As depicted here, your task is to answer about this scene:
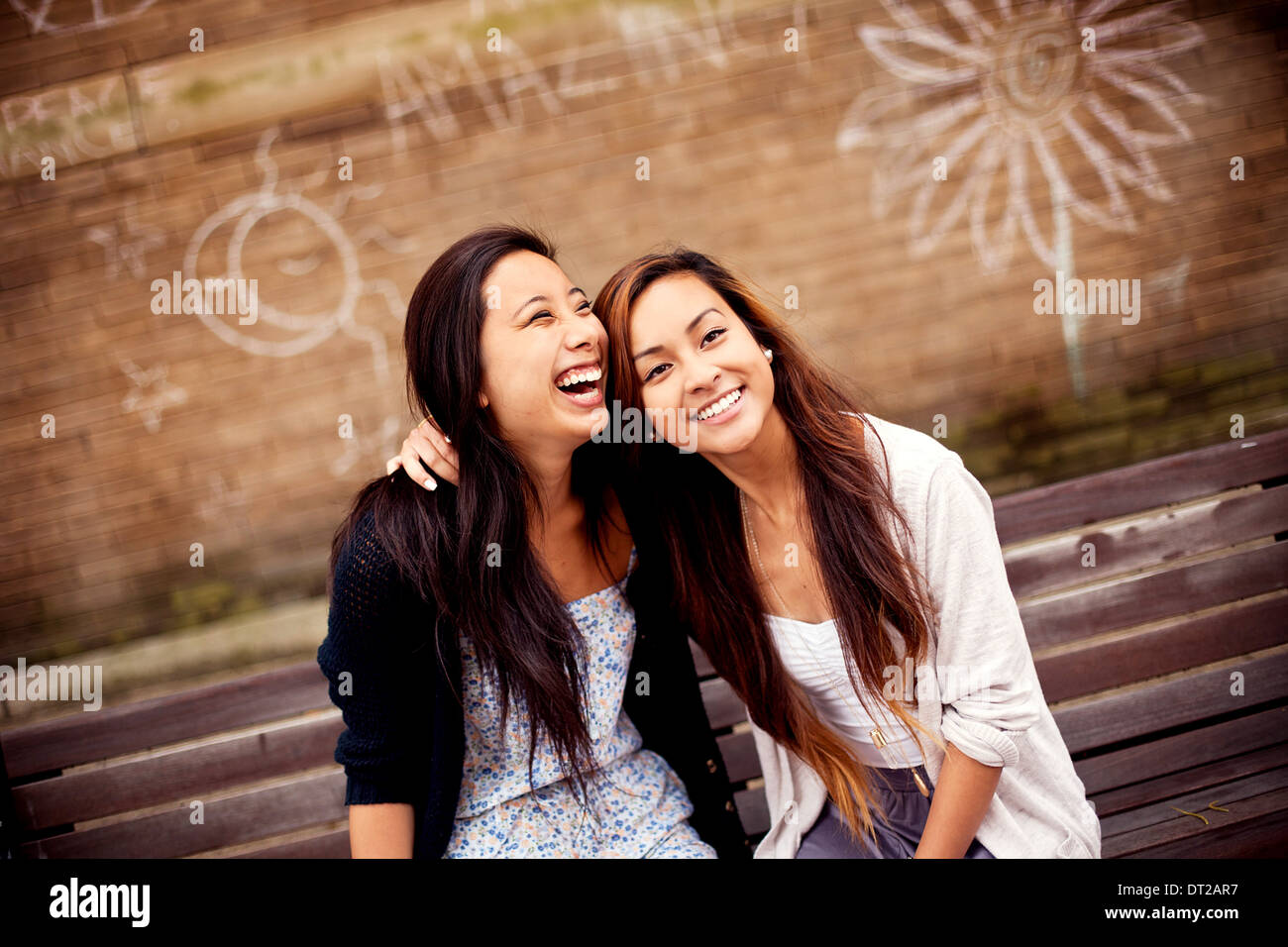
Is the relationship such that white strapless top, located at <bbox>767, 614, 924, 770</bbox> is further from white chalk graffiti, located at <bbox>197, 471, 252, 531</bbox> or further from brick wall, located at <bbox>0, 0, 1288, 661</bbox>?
white chalk graffiti, located at <bbox>197, 471, 252, 531</bbox>

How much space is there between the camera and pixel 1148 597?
2.67m

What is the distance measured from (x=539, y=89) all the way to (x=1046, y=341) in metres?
2.74

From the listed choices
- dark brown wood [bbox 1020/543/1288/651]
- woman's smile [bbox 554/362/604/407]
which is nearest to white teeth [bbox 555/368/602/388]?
woman's smile [bbox 554/362/604/407]

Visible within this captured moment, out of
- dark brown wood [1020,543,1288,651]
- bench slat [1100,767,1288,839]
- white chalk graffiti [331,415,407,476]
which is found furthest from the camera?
white chalk graffiti [331,415,407,476]

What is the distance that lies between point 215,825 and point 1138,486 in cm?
283

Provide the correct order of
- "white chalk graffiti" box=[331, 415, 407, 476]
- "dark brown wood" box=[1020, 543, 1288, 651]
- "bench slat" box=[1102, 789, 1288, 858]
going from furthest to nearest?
"white chalk graffiti" box=[331, 415, 407, 476] → "dark brown wood" box=[1020, 543, 1288, 651] → "bench slat" box=[1102, 789, 1288, 858]

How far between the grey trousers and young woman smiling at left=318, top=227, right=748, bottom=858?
1.01 ft

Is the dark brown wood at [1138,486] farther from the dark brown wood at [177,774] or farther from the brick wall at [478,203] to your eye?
the dark brown wood at [177,774]

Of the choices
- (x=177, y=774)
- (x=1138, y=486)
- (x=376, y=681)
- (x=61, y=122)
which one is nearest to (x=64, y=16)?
(x=61, y=122)

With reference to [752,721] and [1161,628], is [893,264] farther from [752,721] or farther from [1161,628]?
[752,721]

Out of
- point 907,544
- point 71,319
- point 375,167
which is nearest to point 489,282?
point 907,544

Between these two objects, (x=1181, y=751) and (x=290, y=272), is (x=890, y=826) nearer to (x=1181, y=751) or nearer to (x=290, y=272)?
(x=1181, y=751)

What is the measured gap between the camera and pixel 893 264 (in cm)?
441

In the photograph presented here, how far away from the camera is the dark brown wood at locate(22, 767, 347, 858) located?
2557 mm
